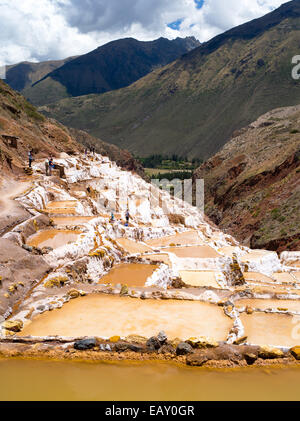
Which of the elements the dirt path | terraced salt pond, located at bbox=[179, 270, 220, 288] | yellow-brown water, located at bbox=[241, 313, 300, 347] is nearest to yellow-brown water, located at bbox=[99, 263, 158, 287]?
terraced salt pond, located at bbox=[179, 270, 220, 288]

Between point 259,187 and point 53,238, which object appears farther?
point 259,187

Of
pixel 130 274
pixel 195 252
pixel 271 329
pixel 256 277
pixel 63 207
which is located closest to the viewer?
pixel 271 329

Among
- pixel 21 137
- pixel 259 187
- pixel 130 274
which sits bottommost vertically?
pixel 130 274

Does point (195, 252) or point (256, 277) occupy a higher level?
point (195, 252)

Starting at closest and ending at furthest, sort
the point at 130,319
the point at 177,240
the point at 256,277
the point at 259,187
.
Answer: the point at 130,319 → the point at 256,277 → the point at 177,240 → the point at 259,187

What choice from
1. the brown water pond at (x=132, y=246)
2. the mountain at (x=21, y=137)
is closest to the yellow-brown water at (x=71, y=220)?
the brown water pond at (x=132, y=246)

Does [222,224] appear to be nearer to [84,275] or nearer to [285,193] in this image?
[285,193]

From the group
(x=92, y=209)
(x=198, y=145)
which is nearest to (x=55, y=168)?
(x=92, y=209)

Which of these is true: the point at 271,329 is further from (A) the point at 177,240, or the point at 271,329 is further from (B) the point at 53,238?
(A) the point at 177,240

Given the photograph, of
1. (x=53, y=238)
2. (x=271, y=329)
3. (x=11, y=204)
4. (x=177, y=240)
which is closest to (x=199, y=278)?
(x=177, y=240)
